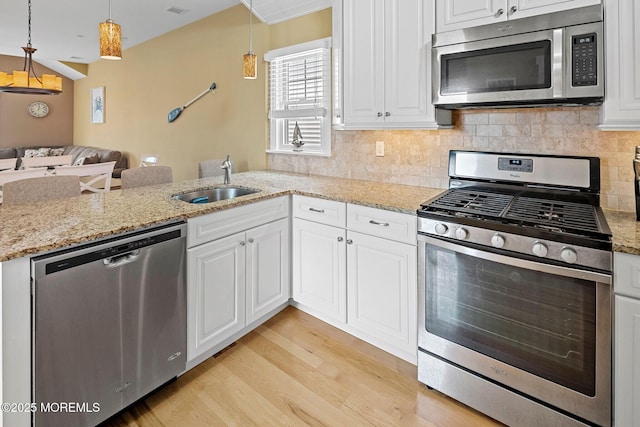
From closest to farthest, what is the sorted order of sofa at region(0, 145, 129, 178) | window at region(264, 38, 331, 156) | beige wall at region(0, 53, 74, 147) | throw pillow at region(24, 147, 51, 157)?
window at region(264, 38, 331, 156), sofa at region(0, 145, 129, 178), throw pillow at region(24, 147, 51, 157), beige wall at region(0, 53, 74, 147)

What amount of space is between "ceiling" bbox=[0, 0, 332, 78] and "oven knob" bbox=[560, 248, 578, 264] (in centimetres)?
262

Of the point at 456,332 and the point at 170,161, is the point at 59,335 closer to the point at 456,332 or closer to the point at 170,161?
the point at 456,332

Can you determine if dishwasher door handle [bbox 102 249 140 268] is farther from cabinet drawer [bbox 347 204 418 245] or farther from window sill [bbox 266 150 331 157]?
window sill [bbox 266 150 331 157]

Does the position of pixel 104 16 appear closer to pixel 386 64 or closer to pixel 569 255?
pixel 386 64

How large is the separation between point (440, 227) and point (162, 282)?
4.56 ft

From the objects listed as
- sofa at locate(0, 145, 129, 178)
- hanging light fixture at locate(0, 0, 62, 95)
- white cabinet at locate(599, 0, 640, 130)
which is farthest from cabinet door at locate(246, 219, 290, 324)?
sofa at locate(0, 145, 129, 178)

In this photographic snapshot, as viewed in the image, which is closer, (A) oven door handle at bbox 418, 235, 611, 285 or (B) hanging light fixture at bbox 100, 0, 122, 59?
(A) oven door handle at bbox 418, 235, 611, 285

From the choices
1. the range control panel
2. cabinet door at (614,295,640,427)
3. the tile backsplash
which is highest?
the tile backsplash

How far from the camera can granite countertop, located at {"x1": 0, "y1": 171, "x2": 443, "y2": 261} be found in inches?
57.3

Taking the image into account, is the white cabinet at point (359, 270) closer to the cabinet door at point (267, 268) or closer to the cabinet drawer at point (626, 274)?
the cabinet door at point (267, 268)

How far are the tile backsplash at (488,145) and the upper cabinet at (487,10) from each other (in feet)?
1.77

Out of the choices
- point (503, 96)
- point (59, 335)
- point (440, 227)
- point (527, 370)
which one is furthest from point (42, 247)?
point (503, 96)

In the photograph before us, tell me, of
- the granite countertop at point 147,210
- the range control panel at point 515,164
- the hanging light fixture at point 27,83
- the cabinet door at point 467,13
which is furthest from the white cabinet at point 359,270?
the hanging light fixture at point 27,83

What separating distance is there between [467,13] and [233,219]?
174 centimetres
